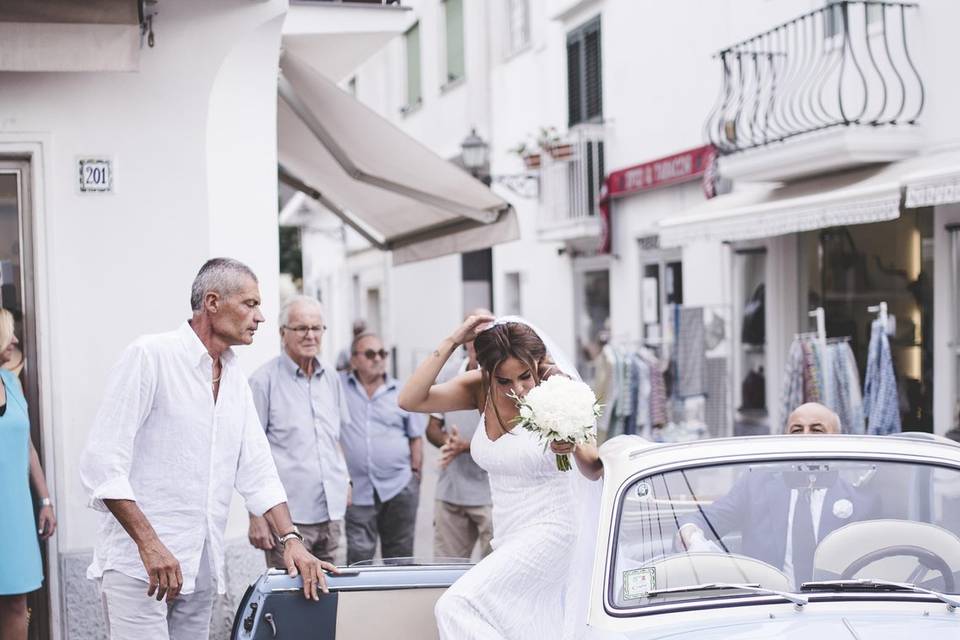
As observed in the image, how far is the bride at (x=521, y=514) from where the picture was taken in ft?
14.5

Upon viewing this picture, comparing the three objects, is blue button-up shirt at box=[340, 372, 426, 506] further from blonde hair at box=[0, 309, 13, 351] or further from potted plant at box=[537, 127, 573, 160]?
potted plant at box=[537, 127, 573, 160]

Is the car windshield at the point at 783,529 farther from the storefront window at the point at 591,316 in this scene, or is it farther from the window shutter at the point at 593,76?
A: the window shutter at the point at 593,76

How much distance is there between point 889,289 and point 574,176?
22.6ft

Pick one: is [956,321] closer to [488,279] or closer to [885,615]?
[885,615]

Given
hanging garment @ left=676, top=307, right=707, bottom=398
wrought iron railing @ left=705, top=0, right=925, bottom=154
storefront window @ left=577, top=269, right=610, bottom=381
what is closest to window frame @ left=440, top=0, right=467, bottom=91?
storefront window @ left=577, top=269, right=610, bottom=381

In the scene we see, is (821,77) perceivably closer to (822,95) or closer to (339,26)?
(822,95)

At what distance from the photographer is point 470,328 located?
5.01 meters

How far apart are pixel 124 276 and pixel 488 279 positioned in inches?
743

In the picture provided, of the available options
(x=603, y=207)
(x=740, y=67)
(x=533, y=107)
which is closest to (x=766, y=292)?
(x=740, y=67)

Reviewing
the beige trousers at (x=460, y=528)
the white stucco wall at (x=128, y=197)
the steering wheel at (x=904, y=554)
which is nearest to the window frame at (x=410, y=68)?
the white stucco wall at (x=128, y=197)

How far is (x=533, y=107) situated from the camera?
21.6 m

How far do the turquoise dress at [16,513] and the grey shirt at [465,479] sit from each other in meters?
2.47

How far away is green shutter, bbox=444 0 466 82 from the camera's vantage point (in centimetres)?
2504

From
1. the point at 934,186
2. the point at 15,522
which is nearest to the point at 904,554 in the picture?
the point at 15,522
